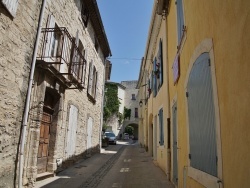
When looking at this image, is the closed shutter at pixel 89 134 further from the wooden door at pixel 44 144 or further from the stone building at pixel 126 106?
the stone building at pixel 126 106

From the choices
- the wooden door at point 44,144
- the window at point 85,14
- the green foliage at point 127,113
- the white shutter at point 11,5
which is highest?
the window at point 85,14

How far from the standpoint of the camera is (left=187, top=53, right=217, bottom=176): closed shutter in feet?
10.3

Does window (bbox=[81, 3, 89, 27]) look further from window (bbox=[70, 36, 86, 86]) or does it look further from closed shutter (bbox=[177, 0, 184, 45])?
closed shutter (bbox=[177, 0, 184, 45])

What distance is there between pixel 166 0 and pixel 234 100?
239 inches

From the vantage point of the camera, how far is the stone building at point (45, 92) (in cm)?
494

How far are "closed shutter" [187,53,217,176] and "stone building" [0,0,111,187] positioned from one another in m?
3.53

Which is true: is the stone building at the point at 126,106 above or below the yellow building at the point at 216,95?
above

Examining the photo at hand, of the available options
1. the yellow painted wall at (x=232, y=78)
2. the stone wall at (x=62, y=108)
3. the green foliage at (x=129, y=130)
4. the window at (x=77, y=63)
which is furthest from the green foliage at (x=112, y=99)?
the yellow painted wall at (x=232, y=78)

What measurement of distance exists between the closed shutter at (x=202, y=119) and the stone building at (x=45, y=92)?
3529 mm

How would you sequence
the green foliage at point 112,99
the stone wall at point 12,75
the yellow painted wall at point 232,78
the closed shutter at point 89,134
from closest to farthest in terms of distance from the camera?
the yellow painted wall at point 232,78, the stone wall at point 12,75, the closed shutter at point 89,134, the green foliage at point 112,99

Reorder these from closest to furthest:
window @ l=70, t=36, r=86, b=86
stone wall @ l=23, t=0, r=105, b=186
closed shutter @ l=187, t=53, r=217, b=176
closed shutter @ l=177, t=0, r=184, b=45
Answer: closed shutter @ l=187, t=53, r=217, b=176 < closed shutter @ l=177, t=0, r=184, b=45 < stone wall @ l=23, t=0, r=105, b=186 < window @ l=70, t=36, r=86, b=86

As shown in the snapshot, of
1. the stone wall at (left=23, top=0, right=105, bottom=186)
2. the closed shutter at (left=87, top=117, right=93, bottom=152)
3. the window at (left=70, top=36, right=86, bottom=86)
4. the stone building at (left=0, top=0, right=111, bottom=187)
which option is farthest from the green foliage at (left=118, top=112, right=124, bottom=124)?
the window at (left=70, top=36, right=86, bottom=86)

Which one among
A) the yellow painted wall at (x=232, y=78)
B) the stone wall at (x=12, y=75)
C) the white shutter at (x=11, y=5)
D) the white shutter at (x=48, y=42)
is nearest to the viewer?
the yellow painted wall at (x=232, y=78)

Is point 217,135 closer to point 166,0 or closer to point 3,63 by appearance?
point 3,63
